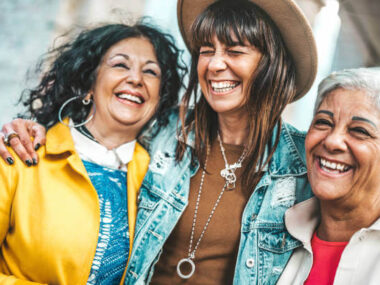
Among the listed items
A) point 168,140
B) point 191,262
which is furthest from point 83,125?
point 191,262

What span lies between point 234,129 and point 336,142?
61cm

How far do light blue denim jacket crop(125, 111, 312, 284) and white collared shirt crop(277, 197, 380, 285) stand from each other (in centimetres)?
4

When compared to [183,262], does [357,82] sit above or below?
above

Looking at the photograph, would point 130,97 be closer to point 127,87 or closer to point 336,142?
point 127,87

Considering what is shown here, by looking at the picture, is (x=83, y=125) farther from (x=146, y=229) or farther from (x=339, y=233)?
(x=339, y=233)

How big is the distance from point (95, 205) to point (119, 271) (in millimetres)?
327

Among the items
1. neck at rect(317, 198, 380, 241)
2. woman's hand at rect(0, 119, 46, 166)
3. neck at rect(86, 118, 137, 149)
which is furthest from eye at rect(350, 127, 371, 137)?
woman's hand at rect(0, 119, 46, 166)

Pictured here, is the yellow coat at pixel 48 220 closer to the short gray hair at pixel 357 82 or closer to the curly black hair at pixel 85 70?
the curly black hair at pixel 85 70

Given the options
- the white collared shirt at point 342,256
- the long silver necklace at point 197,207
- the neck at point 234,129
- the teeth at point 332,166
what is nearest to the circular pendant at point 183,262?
the long silver necklace at point 197,207

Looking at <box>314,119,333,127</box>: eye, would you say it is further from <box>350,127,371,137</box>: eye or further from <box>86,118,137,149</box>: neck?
<box>86,118,137,149</box>: neck

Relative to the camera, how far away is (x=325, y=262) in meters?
1.38

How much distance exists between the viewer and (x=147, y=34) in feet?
6.60

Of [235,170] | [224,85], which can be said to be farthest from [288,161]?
[224,85]

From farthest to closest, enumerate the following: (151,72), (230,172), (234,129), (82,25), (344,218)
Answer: (82,25) < (151,72) < (234,129) < (230,172) < (344,218)
